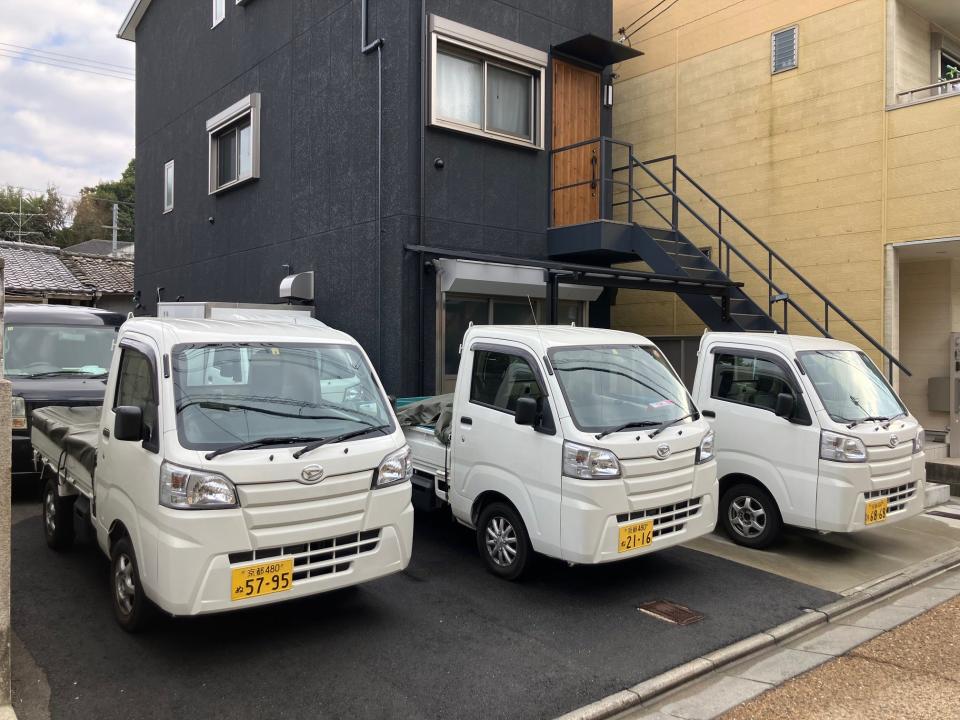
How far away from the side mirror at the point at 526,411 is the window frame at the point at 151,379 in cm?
241

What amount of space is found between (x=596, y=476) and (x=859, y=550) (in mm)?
3459

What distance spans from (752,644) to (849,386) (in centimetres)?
312

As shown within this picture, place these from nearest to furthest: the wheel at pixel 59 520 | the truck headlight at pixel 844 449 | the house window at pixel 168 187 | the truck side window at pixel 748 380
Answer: the wheel at pixel 59 520
the truck headlight at pixel 844 449
the truck side window at pixel 748 380
the house window at pixel 168 187

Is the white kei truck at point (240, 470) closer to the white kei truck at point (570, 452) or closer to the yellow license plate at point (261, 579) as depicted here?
the yellow license plate at point (261, 579)

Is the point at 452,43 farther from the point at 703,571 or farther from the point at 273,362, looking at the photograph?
the point at 703,571

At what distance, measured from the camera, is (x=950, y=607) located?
18.1 ft

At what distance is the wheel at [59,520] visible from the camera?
5973mm

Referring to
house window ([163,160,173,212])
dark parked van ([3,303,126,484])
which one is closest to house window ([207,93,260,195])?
house window ([163,160,173,212])

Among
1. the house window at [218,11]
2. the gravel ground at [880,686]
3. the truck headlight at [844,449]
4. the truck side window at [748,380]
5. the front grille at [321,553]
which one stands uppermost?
the house window at [218,11]

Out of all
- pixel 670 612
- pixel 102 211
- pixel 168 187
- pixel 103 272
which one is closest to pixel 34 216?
pixel 102 211

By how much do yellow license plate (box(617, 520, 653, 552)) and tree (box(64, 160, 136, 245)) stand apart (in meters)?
52.1

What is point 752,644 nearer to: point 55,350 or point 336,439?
point 336,439

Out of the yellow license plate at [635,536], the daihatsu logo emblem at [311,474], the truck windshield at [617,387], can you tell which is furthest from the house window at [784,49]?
the daihatsu logo emblem at [311,474]

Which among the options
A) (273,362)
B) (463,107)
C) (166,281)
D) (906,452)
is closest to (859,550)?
(906,452)
